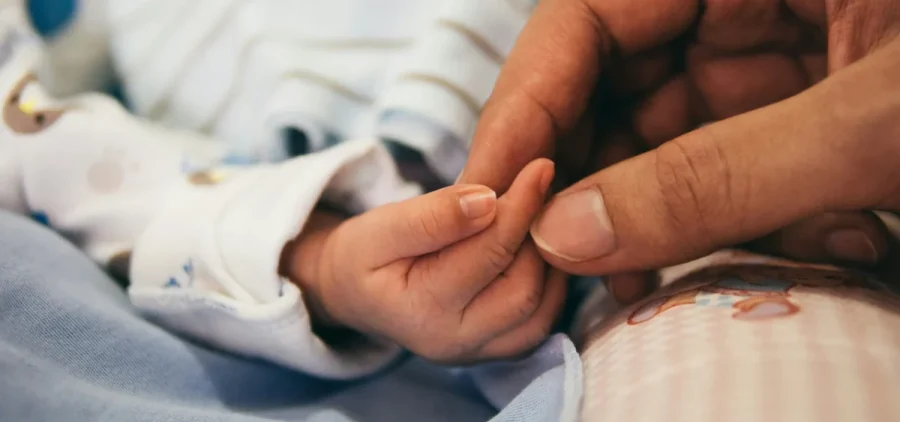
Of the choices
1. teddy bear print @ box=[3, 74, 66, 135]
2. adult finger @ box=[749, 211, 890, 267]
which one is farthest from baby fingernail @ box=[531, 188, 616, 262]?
teddy bear print @ box=[3, 74, 66, 135]

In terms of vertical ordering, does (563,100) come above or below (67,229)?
above

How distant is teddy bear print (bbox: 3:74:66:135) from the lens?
2.29 feet

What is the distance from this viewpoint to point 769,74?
0.59 metres

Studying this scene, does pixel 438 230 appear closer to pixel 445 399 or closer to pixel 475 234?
pixel 475 234

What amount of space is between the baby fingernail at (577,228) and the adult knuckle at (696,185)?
0.04 m

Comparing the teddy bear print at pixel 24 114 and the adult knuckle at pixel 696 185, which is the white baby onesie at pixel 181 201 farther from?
the adult knuckle at pixel 696 185

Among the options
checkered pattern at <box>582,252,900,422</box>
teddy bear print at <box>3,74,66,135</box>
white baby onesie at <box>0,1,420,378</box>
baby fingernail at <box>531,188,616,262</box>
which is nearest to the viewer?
checkered pattern at <box>582,252,900,422</box>

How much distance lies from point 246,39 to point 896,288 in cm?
64

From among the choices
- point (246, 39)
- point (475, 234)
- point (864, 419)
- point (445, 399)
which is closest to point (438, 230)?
point (475, 234)

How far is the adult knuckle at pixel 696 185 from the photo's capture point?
39 centimetres

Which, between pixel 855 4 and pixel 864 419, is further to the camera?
pixel 855 4

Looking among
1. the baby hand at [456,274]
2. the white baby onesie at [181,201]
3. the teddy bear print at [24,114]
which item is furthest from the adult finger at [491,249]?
the teddy bear print at [24,114]

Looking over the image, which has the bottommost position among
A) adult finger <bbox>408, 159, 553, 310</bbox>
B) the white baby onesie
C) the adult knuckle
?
the white baby onesie

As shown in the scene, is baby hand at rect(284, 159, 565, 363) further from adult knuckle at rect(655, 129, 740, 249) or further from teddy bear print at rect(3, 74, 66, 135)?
teddy bear print at rect(3, 74, 66, 135)
